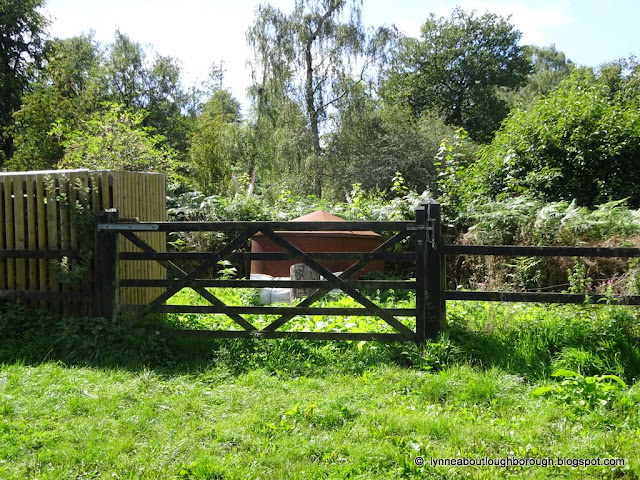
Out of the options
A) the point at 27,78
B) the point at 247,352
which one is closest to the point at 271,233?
the point at 247,352

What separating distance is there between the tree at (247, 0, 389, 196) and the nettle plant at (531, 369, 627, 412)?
22.9 metres

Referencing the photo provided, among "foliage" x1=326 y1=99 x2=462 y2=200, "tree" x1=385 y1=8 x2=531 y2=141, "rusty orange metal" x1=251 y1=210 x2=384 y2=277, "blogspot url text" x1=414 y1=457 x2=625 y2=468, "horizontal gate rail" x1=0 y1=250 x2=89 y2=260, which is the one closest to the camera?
"blogspot url text" x1=414 y1=457 x2=625 y2=468

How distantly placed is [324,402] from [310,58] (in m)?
25.0

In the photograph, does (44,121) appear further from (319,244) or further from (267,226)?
(267,226)

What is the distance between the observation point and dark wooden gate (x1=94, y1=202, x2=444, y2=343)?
6.01 meters

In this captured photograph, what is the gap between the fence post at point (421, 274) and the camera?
5.94 metres

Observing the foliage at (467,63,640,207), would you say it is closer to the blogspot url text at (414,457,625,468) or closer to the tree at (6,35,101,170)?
the blogspot url text at (414,457,625,468)

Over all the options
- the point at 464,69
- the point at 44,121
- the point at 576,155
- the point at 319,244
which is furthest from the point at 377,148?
the point at 464,69

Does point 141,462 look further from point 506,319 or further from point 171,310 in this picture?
point 506,319

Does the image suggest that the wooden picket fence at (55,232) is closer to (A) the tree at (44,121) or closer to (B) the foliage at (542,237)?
(B) the foliage at (542,237)

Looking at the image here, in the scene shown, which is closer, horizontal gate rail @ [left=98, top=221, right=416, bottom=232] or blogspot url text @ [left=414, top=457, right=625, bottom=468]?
blogspot url text @ [left=414, top=457, right=625, bottom=468]

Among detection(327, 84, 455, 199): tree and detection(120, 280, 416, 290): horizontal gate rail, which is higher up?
detection(327, 84, 455, 199): tree

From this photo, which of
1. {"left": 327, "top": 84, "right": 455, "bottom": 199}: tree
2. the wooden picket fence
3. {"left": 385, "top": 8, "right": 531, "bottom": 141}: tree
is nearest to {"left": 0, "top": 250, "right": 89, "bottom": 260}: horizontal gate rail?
the wooden picket fence

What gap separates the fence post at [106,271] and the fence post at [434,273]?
3.71 metres
